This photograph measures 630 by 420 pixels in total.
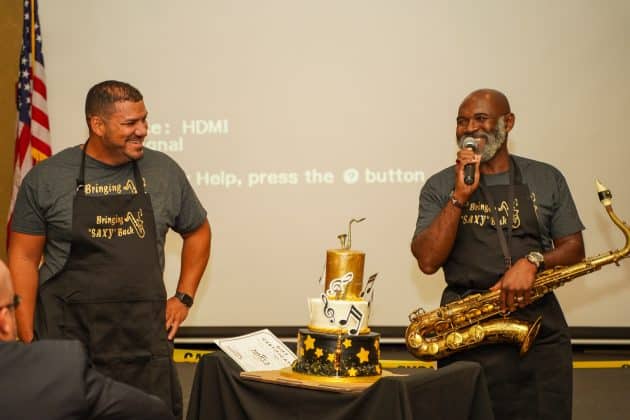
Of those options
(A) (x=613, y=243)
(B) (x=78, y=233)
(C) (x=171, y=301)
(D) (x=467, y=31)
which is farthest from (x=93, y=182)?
(A) (x=613, y=243)

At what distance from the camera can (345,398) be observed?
274 centimetres

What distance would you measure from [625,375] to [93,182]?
4.59m

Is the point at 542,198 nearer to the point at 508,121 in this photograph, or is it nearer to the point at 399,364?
the point at 508,121

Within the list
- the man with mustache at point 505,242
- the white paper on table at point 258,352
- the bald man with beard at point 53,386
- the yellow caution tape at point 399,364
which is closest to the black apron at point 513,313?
the man with mustache at point 505,242

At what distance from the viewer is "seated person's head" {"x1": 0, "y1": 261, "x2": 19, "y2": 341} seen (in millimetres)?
1976

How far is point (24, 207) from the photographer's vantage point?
3.88 meters

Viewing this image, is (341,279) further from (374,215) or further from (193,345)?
(193,345)

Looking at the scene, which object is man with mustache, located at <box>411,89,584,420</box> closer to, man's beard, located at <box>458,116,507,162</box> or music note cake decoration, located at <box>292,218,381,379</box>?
man's beard, located at <box>458,116,507,162</box>

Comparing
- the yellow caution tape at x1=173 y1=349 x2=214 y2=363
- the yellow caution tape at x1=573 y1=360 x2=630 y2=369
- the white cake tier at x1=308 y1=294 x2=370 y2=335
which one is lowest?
the yellow caution tape at x1=573 y1=360 x2=630 y2=369

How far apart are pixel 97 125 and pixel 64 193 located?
329 millimetres

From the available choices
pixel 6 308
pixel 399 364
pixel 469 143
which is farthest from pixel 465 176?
pixel 399 364

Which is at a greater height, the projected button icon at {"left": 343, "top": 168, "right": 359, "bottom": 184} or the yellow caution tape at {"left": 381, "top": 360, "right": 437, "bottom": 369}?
the projected button icon at {"left": 343, "top": 168, "right": 359, "bottom": 184}

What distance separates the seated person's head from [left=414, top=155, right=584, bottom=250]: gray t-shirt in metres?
2.34

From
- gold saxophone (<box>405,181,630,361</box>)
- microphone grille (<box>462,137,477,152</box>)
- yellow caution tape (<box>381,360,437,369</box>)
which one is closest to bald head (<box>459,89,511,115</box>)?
microphone grille (<box>462,137,477,152</box>)
